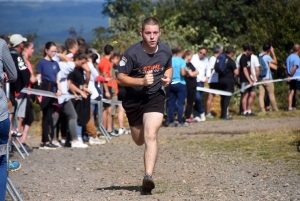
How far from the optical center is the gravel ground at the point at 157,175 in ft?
29.3

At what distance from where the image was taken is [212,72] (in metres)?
21.5

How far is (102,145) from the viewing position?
633 inches

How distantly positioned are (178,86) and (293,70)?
4.44m

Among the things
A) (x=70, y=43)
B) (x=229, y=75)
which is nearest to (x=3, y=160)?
(x=70, y=43)

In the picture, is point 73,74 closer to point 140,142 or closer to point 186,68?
point 186,68

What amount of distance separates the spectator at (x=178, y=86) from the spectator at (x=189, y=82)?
15.6 inches

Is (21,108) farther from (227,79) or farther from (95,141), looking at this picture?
(227,79)

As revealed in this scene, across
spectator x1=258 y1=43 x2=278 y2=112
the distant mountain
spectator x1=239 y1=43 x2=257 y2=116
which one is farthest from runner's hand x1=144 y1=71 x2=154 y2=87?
spectator x1=258 y1=43 x2=278 y2=112

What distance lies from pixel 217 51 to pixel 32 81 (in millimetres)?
8349

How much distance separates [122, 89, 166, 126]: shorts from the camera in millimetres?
9219

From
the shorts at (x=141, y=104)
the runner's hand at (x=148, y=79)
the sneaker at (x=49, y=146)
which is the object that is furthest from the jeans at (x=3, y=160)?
the sneaker at (x=49, y=146)

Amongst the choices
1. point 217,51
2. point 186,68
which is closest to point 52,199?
point 186,68

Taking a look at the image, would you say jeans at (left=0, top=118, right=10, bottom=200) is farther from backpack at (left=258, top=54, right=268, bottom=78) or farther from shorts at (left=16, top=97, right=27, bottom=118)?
backpack at (left=258, top=54, right=268, bottom=78)

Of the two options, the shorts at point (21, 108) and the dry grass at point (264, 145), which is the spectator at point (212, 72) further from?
the shorts at point (21, 108)
